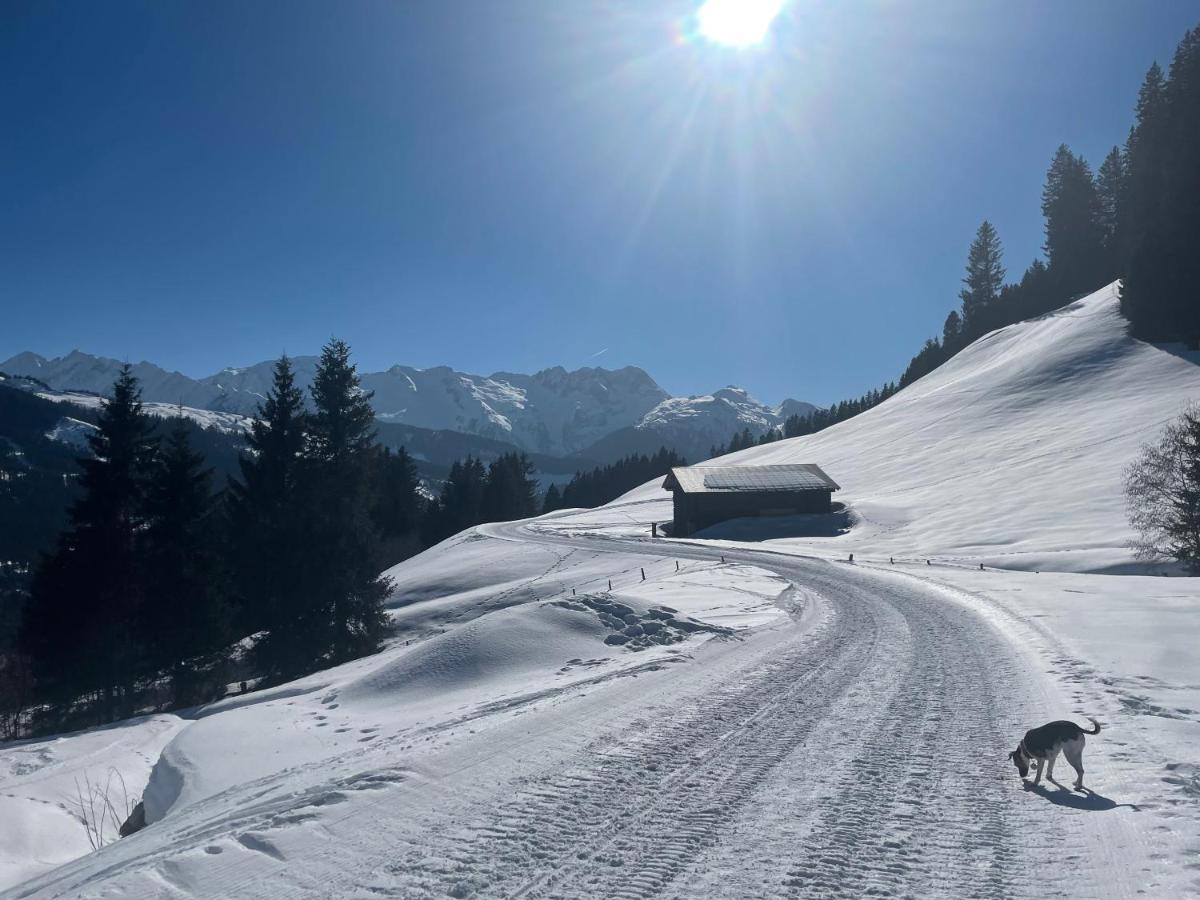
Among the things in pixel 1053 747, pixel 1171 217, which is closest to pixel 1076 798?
pixel 1053 747

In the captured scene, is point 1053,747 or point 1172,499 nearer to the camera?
point 1053,747

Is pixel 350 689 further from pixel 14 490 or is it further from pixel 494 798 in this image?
pixel 14 490

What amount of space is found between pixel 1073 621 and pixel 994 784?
398 inches

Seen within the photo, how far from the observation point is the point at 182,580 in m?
25.0

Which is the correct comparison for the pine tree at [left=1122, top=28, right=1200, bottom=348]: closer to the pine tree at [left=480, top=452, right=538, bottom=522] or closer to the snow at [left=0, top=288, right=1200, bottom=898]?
the snow at [left=0, top=288, right=1200, bottom=898]

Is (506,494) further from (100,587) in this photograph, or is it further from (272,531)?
(100,587)

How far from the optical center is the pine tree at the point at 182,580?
24609 mm

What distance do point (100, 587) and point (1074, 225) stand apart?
128 metres

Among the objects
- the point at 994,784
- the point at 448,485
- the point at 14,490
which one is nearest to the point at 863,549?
the point at 994,784

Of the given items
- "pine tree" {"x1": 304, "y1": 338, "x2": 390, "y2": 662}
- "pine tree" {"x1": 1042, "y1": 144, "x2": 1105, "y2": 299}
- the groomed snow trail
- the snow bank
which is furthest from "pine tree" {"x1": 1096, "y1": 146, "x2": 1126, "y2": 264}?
the snow bank

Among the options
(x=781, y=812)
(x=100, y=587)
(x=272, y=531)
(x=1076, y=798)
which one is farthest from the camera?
(x=272, y=531)

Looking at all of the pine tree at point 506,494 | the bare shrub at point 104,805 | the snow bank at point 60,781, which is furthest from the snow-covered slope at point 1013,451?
the snow bank at point 60,781

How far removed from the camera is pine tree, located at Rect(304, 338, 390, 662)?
83.3 feet

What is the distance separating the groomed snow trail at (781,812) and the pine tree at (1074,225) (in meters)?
121
